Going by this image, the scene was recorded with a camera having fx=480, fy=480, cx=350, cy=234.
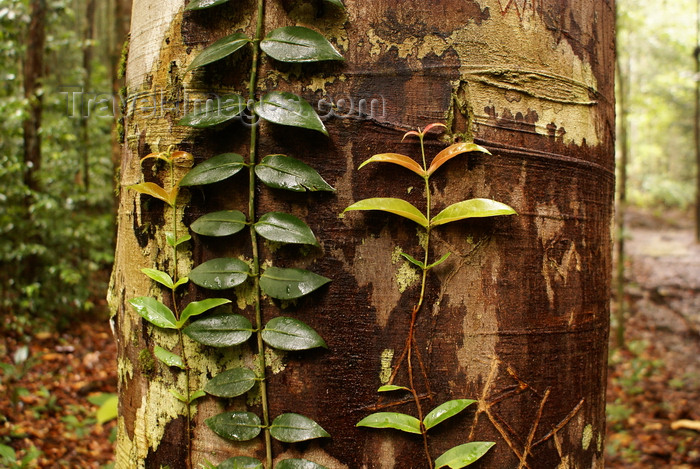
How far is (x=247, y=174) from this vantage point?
0.77 m

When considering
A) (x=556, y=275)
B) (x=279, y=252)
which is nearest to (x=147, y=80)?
(x=279, y=252)

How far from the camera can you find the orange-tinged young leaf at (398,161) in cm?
71

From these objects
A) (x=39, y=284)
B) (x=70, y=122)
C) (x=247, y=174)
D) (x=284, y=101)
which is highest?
(x=70, y=122)

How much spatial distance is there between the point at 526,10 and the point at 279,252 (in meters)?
0.55

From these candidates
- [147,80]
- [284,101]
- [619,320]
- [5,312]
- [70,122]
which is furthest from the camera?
[619,320]

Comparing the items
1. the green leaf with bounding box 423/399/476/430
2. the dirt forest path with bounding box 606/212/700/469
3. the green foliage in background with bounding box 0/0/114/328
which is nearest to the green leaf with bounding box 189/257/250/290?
the green leaf with bounding box 423/399/476/430

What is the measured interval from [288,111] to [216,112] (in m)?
0.12

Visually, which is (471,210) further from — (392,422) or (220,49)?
(220,49)

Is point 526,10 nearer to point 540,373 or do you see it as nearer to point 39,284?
point 540,373

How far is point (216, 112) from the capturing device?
0.76 meters

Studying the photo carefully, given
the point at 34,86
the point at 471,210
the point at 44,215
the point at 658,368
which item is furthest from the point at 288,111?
the point at 658,368

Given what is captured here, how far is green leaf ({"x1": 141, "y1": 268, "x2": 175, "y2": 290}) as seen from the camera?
2.61 ft

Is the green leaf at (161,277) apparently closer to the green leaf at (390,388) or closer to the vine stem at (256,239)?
the vine stem at (256,239)

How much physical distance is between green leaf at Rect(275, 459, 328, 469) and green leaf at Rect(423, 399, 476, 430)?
175 millimetres
